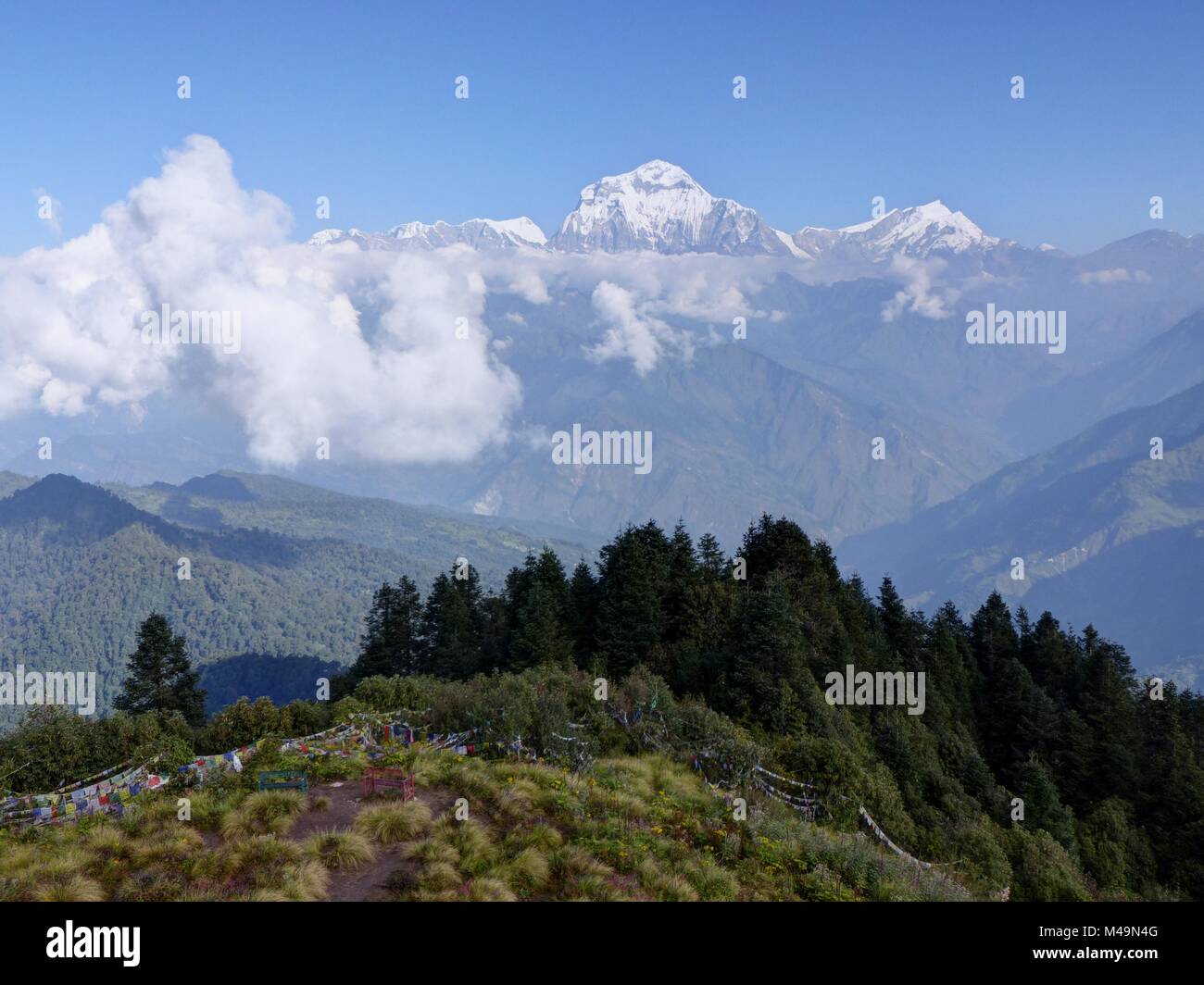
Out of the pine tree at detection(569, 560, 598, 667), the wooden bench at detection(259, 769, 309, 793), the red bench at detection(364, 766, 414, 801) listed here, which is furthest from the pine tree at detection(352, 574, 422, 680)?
the wooden bench at detection(259, 769, 309, 793)

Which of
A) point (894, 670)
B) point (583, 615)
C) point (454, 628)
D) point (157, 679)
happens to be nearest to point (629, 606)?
point (583, 615)

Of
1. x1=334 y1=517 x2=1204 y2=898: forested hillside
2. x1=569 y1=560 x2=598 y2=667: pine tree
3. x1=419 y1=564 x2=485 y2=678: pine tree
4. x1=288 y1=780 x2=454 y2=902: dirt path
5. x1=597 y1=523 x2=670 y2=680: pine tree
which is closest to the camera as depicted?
x1=288 y1=780 x2=454 y2=902: dirt path

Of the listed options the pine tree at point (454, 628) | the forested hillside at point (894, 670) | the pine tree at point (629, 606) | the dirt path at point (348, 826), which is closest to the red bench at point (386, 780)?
the dirt path at point (348, 826)

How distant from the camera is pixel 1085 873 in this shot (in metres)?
35.5

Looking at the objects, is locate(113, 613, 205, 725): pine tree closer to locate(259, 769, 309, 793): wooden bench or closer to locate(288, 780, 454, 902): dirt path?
locate(259, 769, 309, 793): wooden bench

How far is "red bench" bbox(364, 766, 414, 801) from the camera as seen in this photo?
67.8 ft

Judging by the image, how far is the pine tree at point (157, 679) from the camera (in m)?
63.9

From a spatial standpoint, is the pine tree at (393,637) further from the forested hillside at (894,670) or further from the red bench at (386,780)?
the red bench at (386,780)

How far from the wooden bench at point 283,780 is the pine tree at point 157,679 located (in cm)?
5053

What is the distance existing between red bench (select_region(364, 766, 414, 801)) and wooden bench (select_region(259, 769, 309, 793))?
1737 mm

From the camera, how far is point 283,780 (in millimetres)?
20562

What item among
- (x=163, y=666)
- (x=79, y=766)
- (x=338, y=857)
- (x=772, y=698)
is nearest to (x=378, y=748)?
(x=338, y=857)
